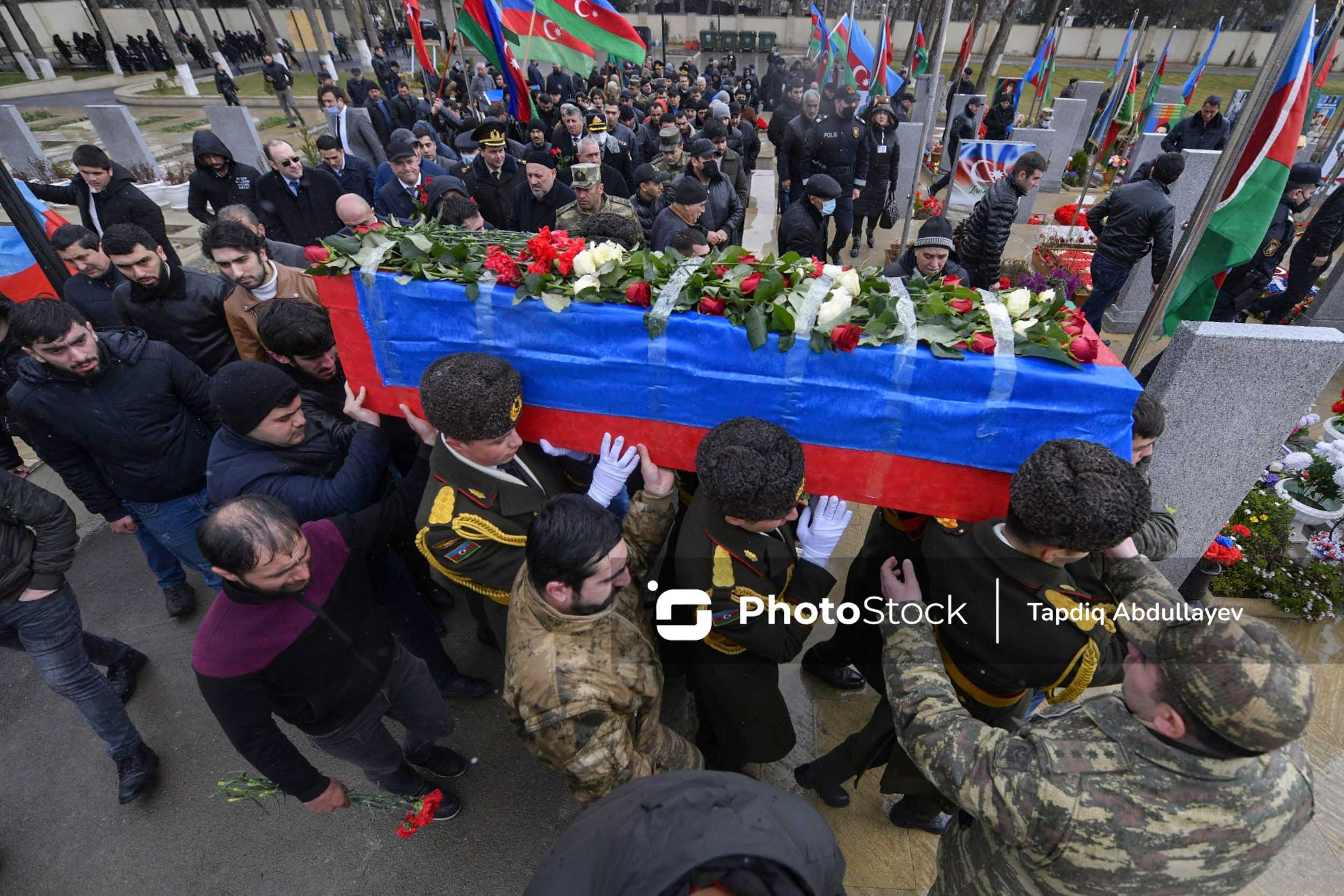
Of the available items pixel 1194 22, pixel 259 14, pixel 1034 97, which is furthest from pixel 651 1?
pixel 1034 97

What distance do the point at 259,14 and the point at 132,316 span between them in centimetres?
2832

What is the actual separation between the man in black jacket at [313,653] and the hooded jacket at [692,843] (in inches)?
49.1

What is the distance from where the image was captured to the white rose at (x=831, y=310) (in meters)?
2.21

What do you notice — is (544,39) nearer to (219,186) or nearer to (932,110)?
(219,186)

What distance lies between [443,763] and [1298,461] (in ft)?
18.0

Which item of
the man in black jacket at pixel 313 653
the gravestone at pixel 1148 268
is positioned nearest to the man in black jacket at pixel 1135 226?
the gravestone at pixel 1148 268

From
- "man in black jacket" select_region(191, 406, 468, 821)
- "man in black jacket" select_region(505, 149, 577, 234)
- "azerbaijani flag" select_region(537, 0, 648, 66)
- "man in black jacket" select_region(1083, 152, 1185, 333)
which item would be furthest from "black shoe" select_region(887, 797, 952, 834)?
"azerbaijani flag" select_region(537, 0, 648, 66)

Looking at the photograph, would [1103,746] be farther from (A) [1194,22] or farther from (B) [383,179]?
(A) [1194,22]

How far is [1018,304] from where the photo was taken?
2.27 meters

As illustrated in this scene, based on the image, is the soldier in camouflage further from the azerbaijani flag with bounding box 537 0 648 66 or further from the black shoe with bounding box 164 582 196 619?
the azerbaijani flag with bounding box 537 0 648 66

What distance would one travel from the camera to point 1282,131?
8.82 feet

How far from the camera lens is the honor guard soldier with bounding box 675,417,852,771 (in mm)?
2006

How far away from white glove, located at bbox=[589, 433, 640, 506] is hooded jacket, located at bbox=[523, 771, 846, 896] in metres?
1.28

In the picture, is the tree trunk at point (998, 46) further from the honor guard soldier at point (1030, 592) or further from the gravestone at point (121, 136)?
the honor guard soldier at point (1030, 592)
